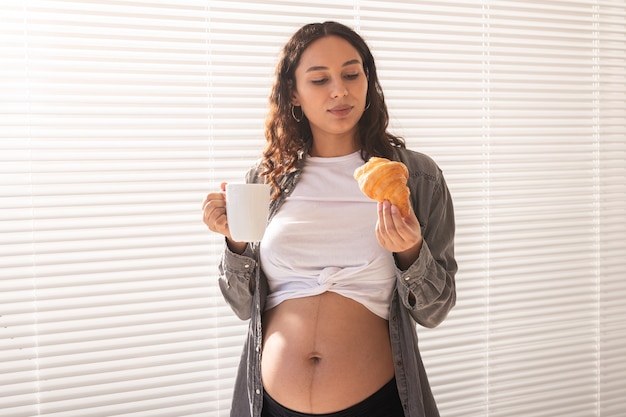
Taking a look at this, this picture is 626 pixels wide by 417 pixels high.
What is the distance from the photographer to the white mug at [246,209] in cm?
137

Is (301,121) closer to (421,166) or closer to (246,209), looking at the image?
(421,166)

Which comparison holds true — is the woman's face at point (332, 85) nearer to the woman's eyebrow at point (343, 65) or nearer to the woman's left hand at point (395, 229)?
the woman's eyebrow at point (343, 65)

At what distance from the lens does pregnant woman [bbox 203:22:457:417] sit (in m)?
1.51

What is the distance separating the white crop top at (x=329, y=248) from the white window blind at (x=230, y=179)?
57 centimetres

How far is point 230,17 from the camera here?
214 centimetres

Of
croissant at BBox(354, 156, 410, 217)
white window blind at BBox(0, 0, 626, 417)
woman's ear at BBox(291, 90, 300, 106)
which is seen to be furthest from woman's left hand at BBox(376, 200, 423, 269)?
white window blind at BBox(0, 0, 626, 417)

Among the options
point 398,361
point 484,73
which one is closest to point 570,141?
point 484,73

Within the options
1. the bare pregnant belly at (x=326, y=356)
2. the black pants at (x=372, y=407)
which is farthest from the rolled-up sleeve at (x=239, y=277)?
the black pants at (x=372, y=407)

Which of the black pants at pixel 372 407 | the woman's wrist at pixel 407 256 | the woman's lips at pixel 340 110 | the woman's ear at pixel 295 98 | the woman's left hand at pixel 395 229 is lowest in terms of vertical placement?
the black pants at pixel 372 407

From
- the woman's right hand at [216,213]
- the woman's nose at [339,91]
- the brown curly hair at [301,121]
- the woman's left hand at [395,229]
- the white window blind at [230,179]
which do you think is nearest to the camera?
the woman's left hand at [395,229]

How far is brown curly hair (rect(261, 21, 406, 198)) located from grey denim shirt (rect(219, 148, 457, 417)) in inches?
1.4

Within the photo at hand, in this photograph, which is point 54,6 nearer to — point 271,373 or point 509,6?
point 271,373

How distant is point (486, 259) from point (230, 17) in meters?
1.31

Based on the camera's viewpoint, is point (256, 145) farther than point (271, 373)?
Yes
